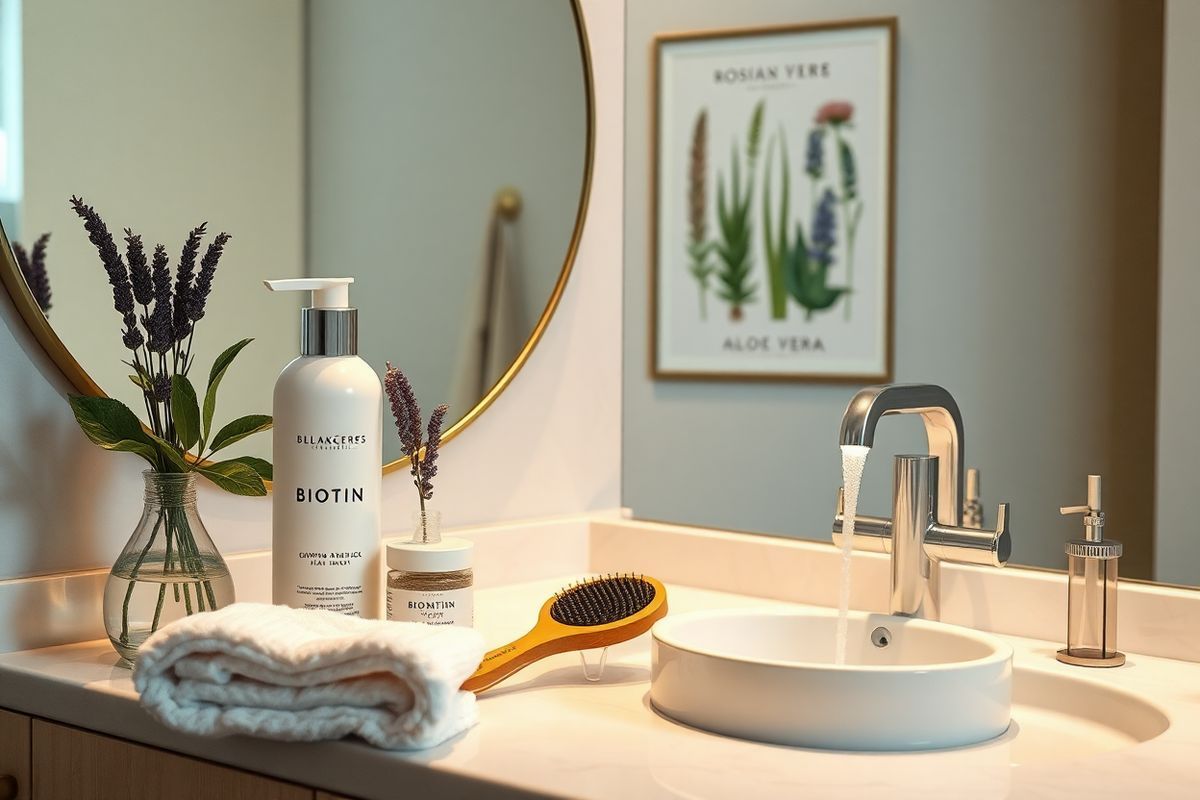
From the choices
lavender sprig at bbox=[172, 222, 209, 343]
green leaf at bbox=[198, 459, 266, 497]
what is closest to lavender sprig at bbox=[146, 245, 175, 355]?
lavender sprig at bbox=[172, 222, 209, 343]

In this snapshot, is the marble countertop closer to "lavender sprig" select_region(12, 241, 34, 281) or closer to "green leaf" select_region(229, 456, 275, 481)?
"green leaf" select_region(229, 456, 275, 481)

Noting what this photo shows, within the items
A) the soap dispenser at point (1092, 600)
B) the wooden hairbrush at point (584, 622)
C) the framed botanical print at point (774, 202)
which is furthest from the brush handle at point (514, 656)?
the framed botanical print at point (774, 202)

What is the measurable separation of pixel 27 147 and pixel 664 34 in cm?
104

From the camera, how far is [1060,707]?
1003 mm

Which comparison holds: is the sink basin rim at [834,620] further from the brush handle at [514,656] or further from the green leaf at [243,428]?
the green leaf at [243,428]

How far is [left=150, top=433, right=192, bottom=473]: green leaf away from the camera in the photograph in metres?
0.97

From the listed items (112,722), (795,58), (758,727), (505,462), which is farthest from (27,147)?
(795,58)

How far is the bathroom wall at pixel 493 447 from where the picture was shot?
1.01 meters

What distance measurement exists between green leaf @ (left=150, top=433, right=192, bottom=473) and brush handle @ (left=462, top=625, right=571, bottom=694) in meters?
0.28

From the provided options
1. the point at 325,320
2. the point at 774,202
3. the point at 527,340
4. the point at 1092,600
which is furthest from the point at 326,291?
the point at 774,202

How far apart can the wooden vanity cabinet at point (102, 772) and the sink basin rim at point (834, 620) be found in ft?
0.90

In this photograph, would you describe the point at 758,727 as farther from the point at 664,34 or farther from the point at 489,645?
the point at 664,34

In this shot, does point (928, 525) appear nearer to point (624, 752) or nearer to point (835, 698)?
point (835, 698)

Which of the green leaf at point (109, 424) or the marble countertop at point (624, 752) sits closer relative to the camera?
the marble countertop at point (624, 752)
